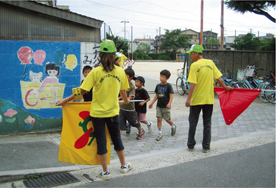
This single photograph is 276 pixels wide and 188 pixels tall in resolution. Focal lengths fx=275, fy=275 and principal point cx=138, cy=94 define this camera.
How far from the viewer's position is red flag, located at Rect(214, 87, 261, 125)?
5090 millimetres

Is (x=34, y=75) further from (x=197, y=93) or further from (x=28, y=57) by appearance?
(x=197, y=93)

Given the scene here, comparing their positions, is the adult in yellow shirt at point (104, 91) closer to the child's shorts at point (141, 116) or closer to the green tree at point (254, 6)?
the child's shorts at point (141, 116)

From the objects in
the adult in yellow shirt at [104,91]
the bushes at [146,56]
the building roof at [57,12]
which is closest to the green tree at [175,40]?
the bushes at [146,56]

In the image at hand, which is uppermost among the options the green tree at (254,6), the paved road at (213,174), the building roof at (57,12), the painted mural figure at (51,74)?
the green tree at (254,6)

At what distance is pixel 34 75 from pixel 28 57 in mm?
405

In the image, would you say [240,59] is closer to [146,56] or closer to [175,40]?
[146,56]

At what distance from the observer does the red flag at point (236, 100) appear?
16.7 feet

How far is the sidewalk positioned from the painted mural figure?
45.3 inches

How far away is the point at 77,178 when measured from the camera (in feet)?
13.6

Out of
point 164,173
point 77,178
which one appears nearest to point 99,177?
point 77,178

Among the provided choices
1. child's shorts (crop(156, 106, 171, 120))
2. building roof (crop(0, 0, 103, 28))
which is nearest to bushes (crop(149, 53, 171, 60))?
building roof (crop(0, 0, 103, 28))

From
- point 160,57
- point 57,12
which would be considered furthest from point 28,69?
point 160,57

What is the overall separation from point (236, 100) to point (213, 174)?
159cm

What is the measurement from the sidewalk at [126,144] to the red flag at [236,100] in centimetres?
109
